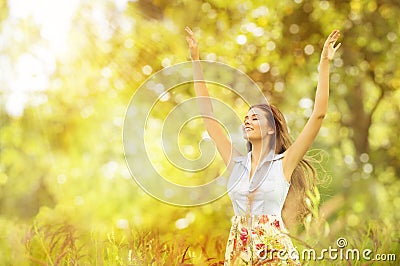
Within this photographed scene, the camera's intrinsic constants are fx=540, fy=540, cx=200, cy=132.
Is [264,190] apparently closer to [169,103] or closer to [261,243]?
[261,243]

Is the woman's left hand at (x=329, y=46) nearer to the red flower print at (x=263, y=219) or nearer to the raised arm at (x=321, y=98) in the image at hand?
the raised arm at (x=321, y=98)

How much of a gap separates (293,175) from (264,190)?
9.0 inches

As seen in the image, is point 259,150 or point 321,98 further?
point 259,150

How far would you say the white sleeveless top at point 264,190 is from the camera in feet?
5.59

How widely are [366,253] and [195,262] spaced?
838mm

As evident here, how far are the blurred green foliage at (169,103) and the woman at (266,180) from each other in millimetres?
770

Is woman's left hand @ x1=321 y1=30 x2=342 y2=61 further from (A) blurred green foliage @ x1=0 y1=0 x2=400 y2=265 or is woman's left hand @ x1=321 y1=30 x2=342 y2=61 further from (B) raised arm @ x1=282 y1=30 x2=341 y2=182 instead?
(A) blurred green foliage @ x1=0 y1=0 x2=400 y2=265

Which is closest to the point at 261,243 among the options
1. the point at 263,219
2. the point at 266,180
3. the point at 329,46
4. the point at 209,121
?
the point at 263,219

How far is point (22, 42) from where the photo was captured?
9.20 ft

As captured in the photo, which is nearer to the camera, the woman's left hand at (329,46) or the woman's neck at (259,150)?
the woman's left hand at (329,46)

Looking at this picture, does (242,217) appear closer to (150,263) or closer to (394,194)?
(150,263)

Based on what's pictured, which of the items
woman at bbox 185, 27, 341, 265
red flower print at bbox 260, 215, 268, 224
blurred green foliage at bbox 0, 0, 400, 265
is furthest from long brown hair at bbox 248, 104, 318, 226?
blurred green foliage at bbox 0, 0, 400, 265

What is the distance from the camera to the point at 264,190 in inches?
66.9

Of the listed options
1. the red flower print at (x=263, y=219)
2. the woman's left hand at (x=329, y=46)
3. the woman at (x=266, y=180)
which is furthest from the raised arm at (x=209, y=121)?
the woman's left hand at (x=329, y=46)
